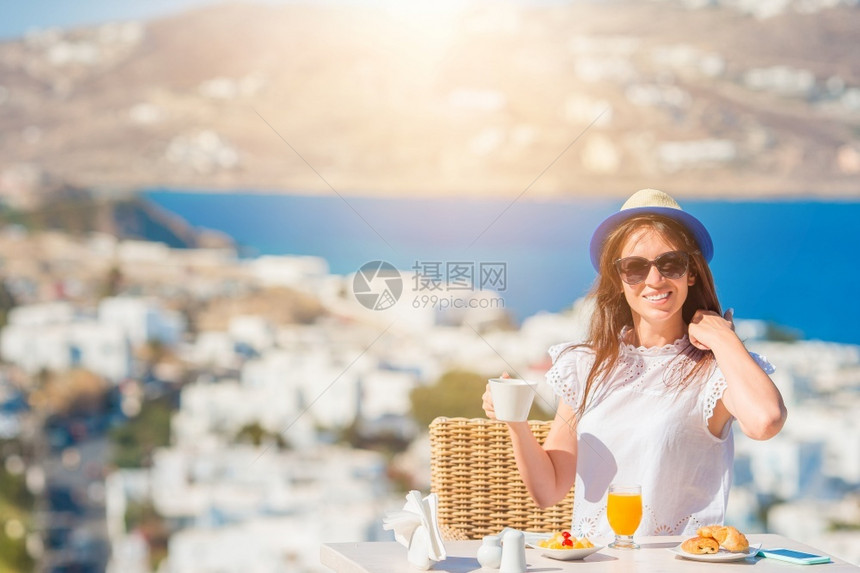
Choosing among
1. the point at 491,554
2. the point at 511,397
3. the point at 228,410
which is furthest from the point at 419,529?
the point at 228,410

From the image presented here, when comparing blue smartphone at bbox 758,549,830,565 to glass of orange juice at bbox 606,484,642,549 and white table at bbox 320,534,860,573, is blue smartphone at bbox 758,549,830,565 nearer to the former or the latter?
white table at bbox 320,534,860,573

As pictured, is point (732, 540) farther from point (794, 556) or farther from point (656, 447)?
point (656, 447)

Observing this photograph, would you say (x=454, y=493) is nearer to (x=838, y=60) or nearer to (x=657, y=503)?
(x=657, y=503)

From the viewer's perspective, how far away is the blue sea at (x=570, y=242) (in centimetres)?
750

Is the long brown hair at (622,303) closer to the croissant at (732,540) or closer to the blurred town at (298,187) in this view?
the croissant at (732,540)

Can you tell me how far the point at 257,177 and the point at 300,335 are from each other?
124 centimetres

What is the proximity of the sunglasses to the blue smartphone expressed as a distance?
39cm

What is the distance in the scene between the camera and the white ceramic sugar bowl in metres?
1.19

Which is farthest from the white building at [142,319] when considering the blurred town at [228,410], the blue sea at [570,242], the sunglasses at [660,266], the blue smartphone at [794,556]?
the blue smartphone at [794,556]

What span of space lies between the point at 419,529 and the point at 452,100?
7752mm

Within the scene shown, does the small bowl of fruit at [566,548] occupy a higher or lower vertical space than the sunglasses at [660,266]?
lower

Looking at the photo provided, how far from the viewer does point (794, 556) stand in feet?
4.13

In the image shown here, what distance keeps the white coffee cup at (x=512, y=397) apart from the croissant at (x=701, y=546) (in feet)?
0.75

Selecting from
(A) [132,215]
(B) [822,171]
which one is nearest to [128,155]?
(A) [132,215]
